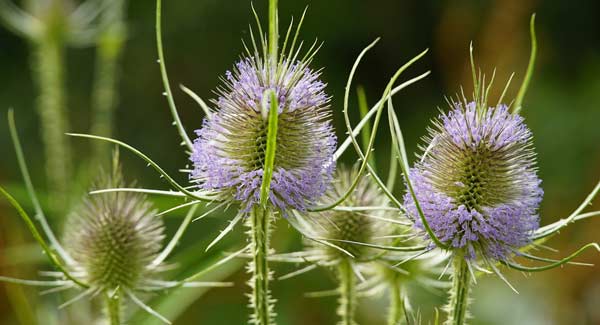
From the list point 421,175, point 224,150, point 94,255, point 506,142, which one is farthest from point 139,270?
point 506,142

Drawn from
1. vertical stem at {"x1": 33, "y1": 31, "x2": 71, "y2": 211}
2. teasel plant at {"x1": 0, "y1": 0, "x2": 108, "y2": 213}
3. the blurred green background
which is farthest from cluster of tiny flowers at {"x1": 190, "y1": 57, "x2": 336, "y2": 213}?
the blurred green background

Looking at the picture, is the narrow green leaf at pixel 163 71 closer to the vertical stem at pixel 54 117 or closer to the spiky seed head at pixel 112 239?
the spiky seed head at pixel 112 239

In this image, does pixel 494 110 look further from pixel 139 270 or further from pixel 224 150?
pixel 139 270

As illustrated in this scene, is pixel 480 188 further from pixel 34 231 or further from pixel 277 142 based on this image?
pixel 34 231

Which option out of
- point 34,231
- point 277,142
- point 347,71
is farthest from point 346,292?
point 347,71

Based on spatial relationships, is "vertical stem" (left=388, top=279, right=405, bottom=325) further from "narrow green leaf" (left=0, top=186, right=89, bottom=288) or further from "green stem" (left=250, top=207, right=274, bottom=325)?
"narrow green leaf" (left=0, top=186, right=89, bottom=288)

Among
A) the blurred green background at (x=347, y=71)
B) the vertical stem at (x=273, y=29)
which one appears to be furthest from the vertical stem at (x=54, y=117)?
the blurred green background at (x=347, y=71)

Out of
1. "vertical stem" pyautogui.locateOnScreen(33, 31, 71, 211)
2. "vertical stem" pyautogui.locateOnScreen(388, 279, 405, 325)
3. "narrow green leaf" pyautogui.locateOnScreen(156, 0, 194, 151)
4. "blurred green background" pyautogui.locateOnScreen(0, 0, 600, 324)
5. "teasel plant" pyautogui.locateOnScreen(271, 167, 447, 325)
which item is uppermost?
"blurred green background" pyautogui.locateOnScreen(0, 0, 600, 324)
